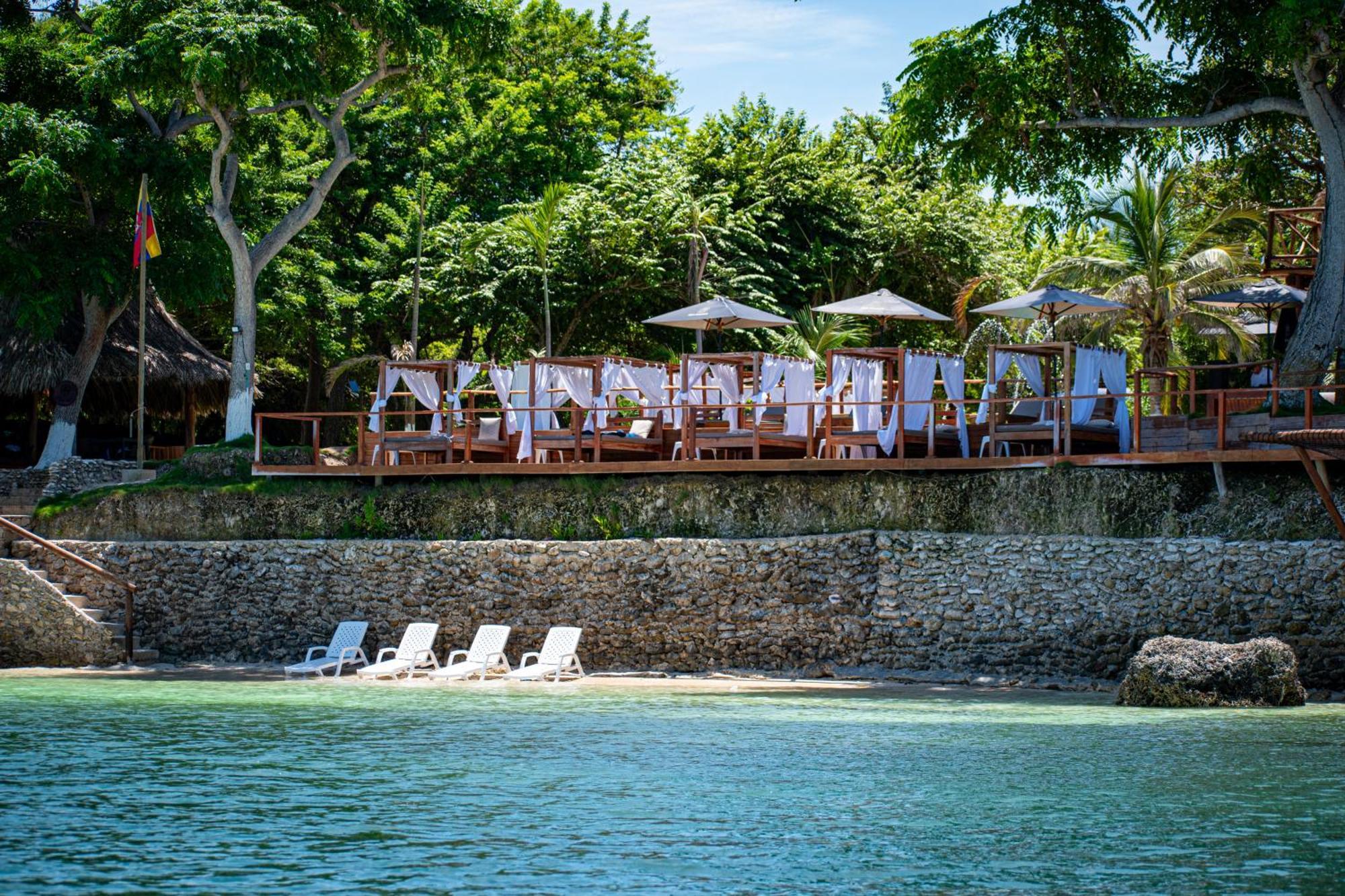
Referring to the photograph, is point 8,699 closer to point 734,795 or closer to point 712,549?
point 712,549

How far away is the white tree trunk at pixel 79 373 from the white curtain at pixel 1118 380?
18563 millimetres

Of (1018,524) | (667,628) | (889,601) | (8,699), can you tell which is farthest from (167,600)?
(1018,524)

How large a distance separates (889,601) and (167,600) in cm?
1126

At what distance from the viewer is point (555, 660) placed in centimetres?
2120

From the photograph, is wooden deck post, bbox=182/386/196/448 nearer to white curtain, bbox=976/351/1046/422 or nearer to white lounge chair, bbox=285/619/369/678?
white lounge chair, bbox=285/619/369/678

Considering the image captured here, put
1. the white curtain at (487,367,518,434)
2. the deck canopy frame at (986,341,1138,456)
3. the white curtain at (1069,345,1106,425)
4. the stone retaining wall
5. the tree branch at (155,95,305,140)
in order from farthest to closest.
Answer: the tree branch at (155,95,305,140) → the white curtain at (487,367,518,434) → the white curtain at (1069,345,1106,425) → the deck canopy frame at (986,341,1138,456) → the stone retaining wall

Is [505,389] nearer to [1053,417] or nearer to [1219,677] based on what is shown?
[1053,417]

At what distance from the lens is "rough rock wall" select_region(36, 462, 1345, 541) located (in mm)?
19234

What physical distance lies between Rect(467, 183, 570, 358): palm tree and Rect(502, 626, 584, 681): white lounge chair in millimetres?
7591

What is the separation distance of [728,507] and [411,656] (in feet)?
16.1

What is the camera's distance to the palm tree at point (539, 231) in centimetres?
2967

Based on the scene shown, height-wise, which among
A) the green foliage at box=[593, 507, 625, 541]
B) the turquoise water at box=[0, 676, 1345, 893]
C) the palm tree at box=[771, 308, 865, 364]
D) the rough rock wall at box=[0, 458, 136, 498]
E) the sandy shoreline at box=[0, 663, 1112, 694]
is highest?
the palm tree at box=[771, 308, 865, 364]

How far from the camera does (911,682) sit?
20.1 m

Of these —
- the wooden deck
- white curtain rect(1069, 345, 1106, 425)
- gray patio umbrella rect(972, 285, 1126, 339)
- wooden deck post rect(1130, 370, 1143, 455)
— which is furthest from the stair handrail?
wooden deck post rect(1130, 370, 1143, 455)
